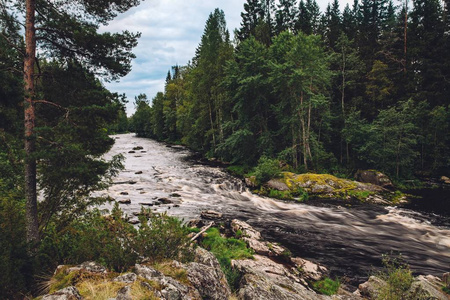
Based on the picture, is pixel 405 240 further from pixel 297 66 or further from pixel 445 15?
pixel 445 15

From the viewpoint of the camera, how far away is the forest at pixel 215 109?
20.5 feet

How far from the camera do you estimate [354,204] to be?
61.4 feet

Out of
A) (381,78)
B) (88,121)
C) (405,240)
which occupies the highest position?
(381,78)

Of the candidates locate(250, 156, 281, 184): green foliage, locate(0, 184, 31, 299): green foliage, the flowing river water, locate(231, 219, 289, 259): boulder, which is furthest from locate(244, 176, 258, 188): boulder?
locate(0, 184, 31, 299): green foliage

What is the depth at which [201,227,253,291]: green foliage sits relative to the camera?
740 cm

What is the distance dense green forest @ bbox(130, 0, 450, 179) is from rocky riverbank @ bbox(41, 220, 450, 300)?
59.4 ft

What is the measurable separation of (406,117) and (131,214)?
93.3 ft

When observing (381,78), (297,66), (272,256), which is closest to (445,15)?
(381,78)

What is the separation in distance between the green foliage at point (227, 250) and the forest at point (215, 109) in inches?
83.8

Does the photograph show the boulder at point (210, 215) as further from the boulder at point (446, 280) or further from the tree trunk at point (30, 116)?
the boulder at point (446, 280)

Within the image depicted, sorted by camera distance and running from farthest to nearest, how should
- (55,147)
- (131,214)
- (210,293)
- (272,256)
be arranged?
(131,214) < (272,256) < (55,147) < (210,293)

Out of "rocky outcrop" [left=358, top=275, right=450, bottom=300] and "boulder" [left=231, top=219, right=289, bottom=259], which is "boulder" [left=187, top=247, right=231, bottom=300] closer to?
"boulder" [left=231, top=219, right=289, bottom=259]

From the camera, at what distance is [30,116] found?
6.27 m

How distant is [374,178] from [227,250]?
66.1 feet
